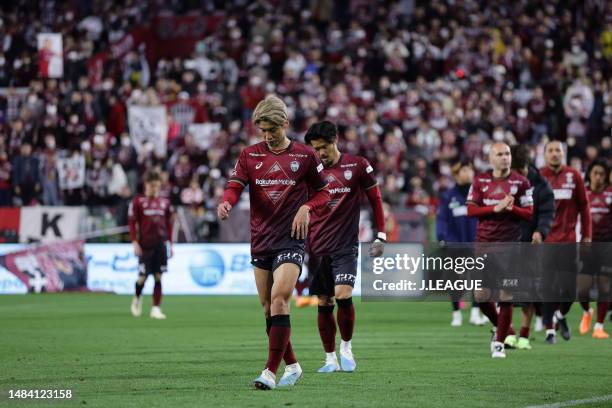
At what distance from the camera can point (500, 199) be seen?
1452cm

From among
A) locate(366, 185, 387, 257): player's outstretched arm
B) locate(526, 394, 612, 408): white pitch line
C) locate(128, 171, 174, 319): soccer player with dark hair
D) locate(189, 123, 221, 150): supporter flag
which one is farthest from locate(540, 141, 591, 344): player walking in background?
locate(189, 123, 221, 150): supporter flag

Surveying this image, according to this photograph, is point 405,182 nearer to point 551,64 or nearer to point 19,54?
point 551,64

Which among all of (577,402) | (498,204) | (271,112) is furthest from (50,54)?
(577,402)

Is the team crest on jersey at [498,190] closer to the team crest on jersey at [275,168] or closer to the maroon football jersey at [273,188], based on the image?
the maroon football jersey at [273,188]

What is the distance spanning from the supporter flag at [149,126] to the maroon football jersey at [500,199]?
757 inches

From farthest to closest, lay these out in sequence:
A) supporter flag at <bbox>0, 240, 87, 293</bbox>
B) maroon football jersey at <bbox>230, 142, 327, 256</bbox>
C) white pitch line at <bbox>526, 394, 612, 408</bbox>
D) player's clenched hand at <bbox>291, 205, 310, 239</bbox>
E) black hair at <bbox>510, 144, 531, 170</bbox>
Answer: supporter flag at <bbox>0, 240, 87, 293</bbox> < black hair at <bbox>510, 144, 531, 170</bbox> < maroon football jersey at <bbox>230, 142, 327, 256</bbox> < player's clenched hand at <bbox>291, 205, 310, 239</bbox> < white pitch line at <bbox>526, 394, 612, 408</bbox>

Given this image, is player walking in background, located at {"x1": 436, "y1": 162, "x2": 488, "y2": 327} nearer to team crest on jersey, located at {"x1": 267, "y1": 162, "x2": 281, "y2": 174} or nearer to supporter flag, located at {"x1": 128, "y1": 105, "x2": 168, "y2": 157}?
team crest on jersey, located at {"x1": 267, "y1": 162, "x2": 281, "y2": 174}

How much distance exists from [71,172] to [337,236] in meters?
20.1

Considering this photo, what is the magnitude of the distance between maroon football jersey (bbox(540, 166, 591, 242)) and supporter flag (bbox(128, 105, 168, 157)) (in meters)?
17.2

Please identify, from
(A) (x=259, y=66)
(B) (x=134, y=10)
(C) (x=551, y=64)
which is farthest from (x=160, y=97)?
(C) (x=551, y=64)

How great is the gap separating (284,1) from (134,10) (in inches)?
191

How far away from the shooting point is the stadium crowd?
32094mm

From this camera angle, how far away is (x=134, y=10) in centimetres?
4206

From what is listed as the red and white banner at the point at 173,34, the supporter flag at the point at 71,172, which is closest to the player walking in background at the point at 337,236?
the supporter flag at the point at 71,172
